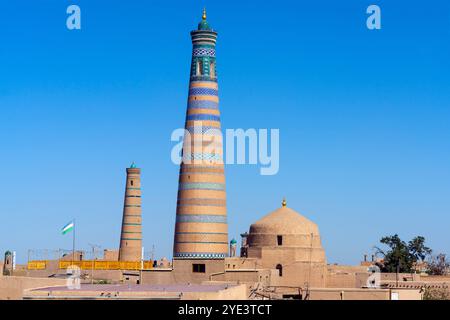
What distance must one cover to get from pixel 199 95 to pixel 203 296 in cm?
2866

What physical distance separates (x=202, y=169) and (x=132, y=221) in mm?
13695

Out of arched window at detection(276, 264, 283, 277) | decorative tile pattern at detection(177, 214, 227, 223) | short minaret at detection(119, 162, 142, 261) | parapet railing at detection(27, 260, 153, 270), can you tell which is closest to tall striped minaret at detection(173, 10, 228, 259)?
decorative tile pattern at detection(177, 214, 227, 223)

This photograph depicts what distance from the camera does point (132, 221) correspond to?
239 feet

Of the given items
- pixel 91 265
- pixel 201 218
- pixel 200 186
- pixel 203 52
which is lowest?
pixel 91 265

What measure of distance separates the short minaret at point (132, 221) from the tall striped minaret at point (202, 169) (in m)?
11.9

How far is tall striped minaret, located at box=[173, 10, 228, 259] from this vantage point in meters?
60.4

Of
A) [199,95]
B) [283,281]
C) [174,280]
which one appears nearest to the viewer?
[174,280]

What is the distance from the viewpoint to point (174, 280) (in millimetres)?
53750

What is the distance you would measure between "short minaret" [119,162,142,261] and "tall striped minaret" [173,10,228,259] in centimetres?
1193

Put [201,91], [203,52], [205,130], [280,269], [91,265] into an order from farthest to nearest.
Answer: [91,265] → [201,91] → [203,52] → [205,130] → [280,269]

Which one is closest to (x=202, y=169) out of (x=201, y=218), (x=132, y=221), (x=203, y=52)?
(x=201, y=218)

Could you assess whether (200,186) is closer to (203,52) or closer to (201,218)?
(201,218)
